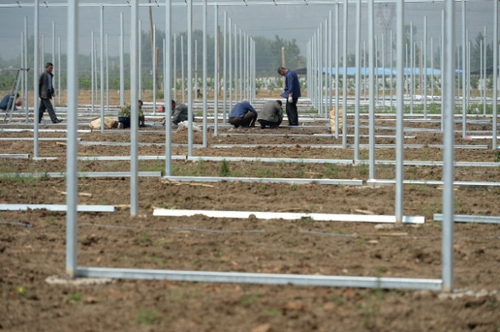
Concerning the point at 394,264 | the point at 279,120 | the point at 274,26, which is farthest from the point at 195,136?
the point at 274,26

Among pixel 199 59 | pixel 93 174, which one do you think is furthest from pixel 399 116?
pixel 199 59

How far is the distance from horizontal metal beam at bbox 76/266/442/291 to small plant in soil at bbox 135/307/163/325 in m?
0.59

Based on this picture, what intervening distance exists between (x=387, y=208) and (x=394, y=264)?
2.19 meters

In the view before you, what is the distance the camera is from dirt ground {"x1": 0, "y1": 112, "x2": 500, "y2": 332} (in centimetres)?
370

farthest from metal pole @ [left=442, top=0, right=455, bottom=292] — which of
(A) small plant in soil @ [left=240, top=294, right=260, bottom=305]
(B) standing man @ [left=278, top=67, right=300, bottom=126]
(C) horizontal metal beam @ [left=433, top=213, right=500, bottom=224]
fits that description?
(B) standing man @ [left=278, top=67, right=300, bottom=126]

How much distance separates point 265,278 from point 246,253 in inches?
35.5

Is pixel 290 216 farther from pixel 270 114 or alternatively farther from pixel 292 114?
pixel 292 114

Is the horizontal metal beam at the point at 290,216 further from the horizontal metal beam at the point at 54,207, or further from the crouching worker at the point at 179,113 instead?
the crouching worker at the point at 179,113

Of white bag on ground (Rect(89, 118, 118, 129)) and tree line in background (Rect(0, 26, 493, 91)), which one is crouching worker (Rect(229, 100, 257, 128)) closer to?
white bag on ground (Rect(89, 118, 118, 129))

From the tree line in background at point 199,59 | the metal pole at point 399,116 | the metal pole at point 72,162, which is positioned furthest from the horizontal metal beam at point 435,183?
the tree line in background at point 199,59

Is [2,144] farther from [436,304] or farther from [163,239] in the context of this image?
[436,304]

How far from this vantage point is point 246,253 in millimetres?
5160

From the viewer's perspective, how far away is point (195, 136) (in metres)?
14.9

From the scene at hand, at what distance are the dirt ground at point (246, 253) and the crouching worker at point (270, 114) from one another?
7268 mm
